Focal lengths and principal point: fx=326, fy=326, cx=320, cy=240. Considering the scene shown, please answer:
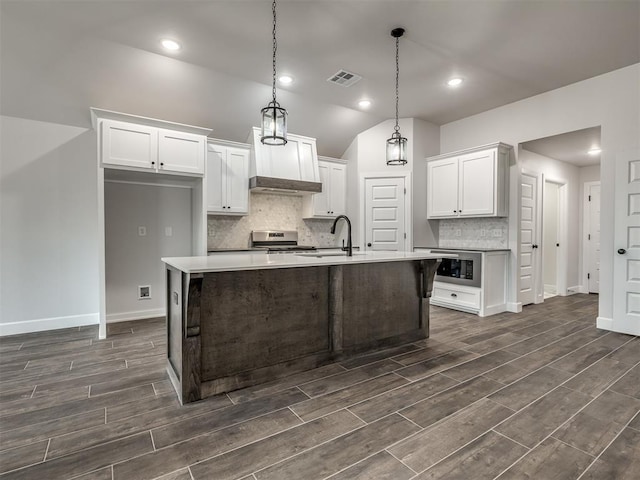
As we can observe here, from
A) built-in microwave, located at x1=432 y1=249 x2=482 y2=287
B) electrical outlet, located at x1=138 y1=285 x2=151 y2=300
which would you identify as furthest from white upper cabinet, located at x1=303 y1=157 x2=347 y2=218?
electrical outlet, located at x1=138 y1=285 x2=151 y2=300

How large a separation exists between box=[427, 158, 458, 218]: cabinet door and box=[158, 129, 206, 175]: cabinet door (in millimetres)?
3508

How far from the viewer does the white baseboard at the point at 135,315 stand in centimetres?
399

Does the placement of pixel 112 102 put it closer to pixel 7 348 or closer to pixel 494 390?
pixel 7 348

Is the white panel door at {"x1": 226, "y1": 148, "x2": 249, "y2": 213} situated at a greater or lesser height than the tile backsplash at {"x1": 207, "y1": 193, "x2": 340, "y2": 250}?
greater

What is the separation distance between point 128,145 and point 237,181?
4.43ft

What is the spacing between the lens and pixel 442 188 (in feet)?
16.9

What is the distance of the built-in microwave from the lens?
443 centimetres

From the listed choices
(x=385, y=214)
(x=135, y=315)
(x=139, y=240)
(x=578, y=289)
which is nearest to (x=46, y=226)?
(x=139, y=240)

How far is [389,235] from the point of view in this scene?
5.29 metres

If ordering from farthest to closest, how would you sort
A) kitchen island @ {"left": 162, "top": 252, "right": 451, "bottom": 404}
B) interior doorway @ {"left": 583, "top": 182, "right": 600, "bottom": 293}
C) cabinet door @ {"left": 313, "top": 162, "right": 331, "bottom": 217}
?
interior doorway @ {"left": 583, "top": 182, "right": 600, "bottom": 293}, cabinet door @ {"left": 313, "top": 162, "right": 331, "bottom": 217}, kitchen island @ {"left": 162, "top": 252, "right": 451, "bottom": 404}

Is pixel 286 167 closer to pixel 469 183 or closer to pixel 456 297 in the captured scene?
pixel 469 183

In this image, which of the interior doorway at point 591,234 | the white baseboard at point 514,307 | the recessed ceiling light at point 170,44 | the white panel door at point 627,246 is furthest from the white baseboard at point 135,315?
the interior doorway at point 591,234

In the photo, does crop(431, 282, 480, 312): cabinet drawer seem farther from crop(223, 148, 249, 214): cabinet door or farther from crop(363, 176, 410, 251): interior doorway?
crop(223, 148, 249, 214): cabinet door

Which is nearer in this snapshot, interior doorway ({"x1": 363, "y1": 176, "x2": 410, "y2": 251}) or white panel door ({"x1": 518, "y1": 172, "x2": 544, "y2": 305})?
white panel door ({"x1": 518, "y1": 172, "x2": 544, "y2": 305})
